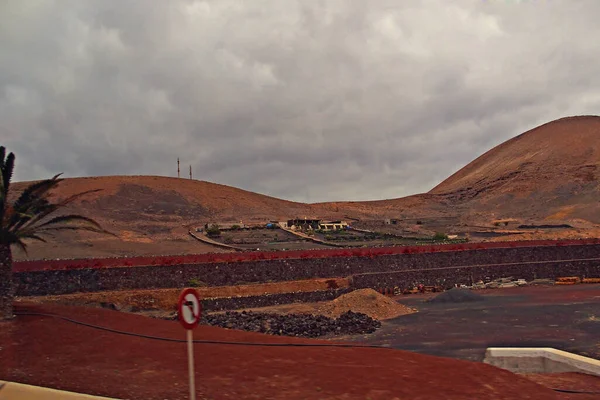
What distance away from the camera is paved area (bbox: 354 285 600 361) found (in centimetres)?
1906

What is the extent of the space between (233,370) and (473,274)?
106 ft

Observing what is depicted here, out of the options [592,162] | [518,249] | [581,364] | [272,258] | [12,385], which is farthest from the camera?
[592,162]

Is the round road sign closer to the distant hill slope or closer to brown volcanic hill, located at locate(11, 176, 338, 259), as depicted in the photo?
brown volcanic hill, located at locate(11, 176, 338, 259)

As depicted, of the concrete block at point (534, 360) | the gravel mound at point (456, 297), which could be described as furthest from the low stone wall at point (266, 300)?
the concrete block at point (534, 360)

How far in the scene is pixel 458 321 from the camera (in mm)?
25109

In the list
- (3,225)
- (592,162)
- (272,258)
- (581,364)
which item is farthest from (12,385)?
(592,162)

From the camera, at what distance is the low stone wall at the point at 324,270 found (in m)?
29.2

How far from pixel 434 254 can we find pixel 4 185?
99.0 ft

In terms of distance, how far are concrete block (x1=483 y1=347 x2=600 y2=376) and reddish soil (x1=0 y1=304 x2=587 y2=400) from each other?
113 inches

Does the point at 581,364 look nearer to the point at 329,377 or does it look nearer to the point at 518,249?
the point at 329,377

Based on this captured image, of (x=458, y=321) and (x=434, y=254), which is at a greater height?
(x=434, y=254)

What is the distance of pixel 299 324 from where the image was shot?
23844mm

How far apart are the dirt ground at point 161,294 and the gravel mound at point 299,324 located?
426cm

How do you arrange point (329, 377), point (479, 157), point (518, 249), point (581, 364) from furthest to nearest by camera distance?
point (479, 157) → point (518, 249) → point (581, 364) → point (329, 377)
